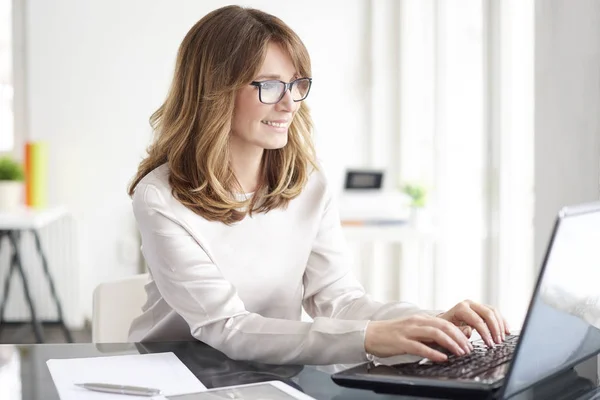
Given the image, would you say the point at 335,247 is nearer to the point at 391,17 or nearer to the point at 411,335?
the point at 411,335

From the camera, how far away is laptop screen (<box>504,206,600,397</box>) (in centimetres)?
94

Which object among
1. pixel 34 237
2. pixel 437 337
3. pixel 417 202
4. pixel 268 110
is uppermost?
pixel 268 110

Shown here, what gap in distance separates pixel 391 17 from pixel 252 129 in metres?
3.26

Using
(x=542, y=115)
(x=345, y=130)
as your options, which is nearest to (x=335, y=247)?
(x=542, y=115)

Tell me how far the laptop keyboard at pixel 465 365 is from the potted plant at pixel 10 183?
3568 millimetres

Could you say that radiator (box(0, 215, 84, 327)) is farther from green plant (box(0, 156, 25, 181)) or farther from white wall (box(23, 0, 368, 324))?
green plant (box(0, 156, 25, 181))

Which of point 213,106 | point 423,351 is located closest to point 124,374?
point 423,351

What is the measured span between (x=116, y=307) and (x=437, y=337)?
2.98 feet

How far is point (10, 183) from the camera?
14.3 ft

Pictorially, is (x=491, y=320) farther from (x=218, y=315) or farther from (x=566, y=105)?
(x=566, y=105)

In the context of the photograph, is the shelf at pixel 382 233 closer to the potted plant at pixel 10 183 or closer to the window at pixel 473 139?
the window at pixel 473 139

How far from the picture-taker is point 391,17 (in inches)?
187

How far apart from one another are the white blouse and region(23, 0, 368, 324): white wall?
10.1 ft

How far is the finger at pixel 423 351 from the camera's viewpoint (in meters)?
1.14
